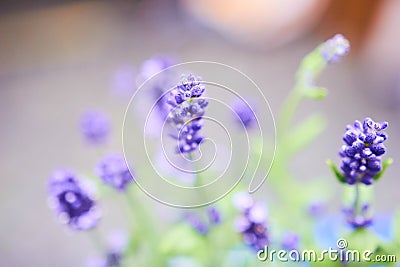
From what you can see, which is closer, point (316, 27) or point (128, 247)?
point (128, 247)

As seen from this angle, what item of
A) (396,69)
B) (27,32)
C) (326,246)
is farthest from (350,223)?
(27,32)

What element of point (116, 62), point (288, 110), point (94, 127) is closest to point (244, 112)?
point (288, 110)

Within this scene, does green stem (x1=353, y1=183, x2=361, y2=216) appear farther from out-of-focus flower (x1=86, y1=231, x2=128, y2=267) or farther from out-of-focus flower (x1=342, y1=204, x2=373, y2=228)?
out-of-focus flower (x1=86, y1=231, x2=128, y2=267)

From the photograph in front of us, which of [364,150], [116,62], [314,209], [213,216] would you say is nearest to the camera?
[364,150]

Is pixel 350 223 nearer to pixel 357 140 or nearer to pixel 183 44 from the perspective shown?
pixel 357 140

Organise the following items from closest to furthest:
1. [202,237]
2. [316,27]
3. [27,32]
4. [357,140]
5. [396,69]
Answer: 1. [357,140]
2. [202,237]
3. [396,69]
4. [316,27]
5. [27,32]

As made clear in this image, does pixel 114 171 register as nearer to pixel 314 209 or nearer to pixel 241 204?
pixel 241 204

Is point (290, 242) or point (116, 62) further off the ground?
point (116, 62)
